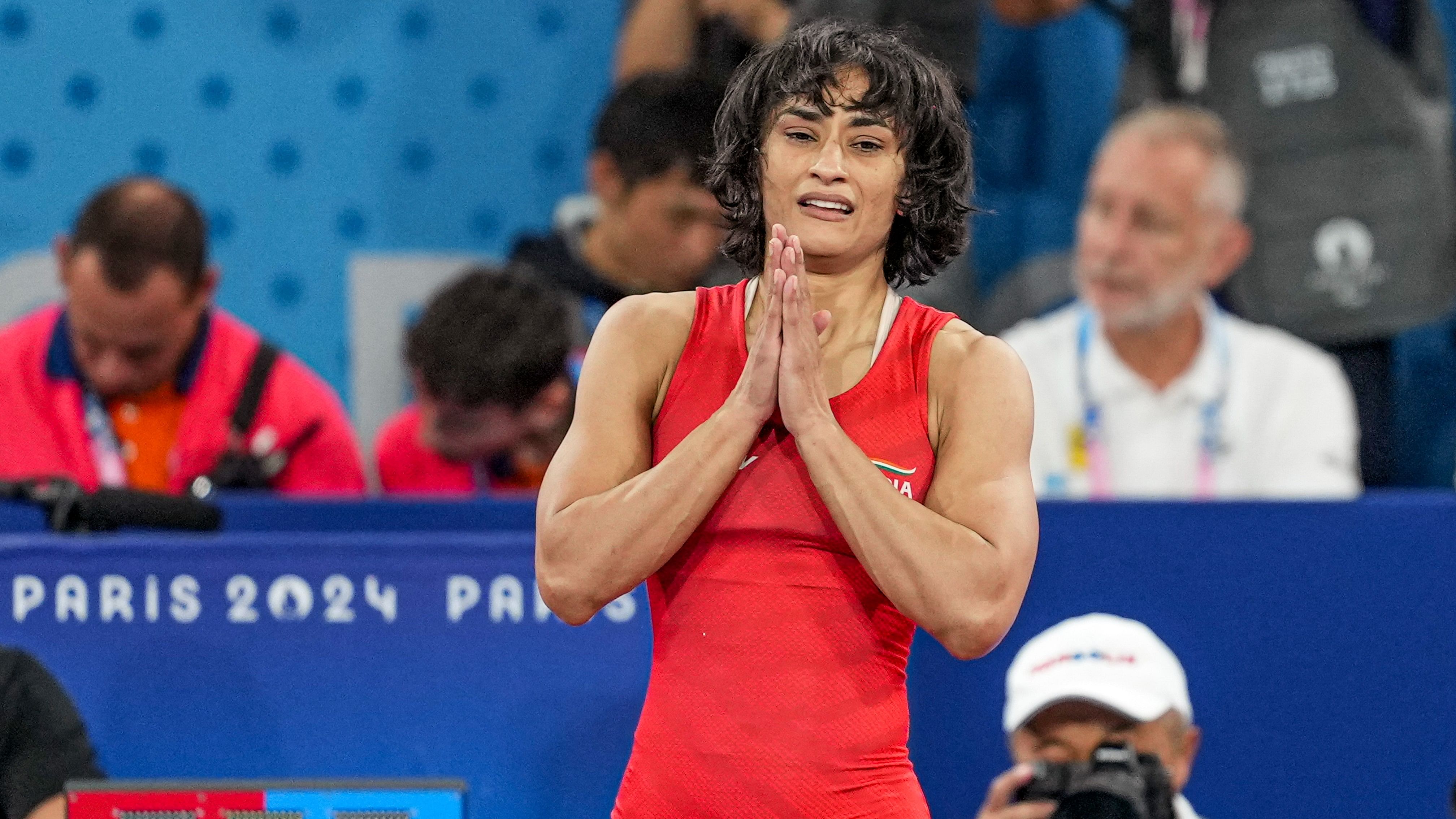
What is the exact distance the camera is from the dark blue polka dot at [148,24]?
4.29m

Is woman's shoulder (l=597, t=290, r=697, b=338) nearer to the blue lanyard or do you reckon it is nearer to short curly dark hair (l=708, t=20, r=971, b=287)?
short curly dark hair (l=708, t=20, r=971, b=287)

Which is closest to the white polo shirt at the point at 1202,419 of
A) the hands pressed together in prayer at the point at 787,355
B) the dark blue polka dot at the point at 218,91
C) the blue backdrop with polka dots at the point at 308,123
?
the blue backdrop with polka dots at the point at 308,123

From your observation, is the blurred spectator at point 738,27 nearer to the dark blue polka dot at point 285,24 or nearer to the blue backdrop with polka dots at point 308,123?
the blue backdrop with polka dots at point 308,123

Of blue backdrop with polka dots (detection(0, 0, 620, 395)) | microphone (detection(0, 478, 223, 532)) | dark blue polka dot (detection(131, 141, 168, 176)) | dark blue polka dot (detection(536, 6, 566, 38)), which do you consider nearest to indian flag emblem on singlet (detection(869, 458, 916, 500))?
microphone (detection(0, 478, 223, 532))

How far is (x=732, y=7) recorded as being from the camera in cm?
382

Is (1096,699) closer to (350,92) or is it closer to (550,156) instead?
(550,156)

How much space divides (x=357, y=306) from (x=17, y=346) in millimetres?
973

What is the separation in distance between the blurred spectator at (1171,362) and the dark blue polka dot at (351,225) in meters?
1.70

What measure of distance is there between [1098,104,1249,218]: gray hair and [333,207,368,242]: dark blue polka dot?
187 cm

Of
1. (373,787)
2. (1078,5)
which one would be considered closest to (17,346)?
(373,787)

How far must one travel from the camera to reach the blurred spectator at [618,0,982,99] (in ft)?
11.4

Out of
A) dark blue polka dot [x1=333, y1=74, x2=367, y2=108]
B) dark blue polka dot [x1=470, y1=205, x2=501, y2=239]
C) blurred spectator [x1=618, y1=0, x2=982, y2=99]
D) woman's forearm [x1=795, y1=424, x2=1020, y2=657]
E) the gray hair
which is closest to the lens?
woman's forearm [x1=795, y1=424, x2=1020, y2=657]

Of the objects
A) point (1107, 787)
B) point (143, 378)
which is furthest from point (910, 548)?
point (143, 378)

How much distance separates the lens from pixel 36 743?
7.58 ft
